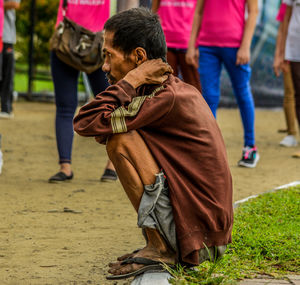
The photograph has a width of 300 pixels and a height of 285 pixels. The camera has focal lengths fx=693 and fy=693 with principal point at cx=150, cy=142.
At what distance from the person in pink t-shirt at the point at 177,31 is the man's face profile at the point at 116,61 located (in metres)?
3.13

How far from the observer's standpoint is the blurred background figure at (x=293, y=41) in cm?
695

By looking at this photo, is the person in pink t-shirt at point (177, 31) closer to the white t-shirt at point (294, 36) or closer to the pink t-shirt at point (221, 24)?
the pink t-shirt at point (221, 24)

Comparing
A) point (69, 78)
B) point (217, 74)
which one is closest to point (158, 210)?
point (69, 78)

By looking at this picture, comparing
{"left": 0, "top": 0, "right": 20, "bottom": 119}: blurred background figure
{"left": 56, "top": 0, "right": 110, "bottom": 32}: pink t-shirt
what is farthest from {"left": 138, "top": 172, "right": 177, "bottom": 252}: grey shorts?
{"left": 0, "top": 0, "right": 20, "bottom": 119}: blurred background figure

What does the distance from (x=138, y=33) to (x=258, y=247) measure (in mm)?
1314

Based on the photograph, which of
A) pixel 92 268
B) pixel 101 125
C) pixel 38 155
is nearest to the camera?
pixel 101 125

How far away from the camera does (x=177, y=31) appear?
6.49 m

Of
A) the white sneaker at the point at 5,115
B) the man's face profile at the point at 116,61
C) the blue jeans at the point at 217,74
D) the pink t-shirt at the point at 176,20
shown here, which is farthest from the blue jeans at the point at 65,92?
the white sneaker at the point at 5,115

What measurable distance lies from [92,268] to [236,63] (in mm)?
3348

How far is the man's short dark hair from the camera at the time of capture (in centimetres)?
327

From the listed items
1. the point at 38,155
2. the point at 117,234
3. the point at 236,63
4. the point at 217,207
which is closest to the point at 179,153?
the point at 217,207

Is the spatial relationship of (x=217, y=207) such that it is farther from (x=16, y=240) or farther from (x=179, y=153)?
(x=16, y=240)

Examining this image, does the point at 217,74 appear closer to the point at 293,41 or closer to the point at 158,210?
the point at 293,41

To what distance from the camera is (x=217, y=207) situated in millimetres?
3125
